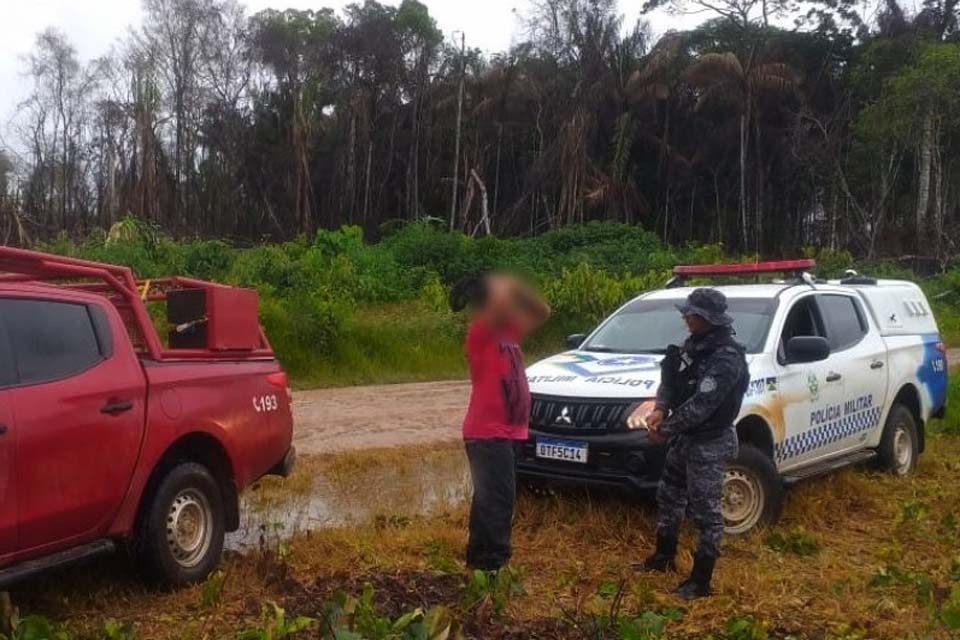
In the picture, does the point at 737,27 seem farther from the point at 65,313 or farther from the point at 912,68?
the point at 65,313

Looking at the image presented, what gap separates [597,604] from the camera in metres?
4.97

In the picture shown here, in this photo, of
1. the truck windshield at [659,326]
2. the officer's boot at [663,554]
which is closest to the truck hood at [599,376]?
the truck windshield at [659,326]

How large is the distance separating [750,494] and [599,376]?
1240 mm

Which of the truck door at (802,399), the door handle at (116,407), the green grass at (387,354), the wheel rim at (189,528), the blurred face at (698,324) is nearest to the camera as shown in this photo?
the door handle at (116,407)

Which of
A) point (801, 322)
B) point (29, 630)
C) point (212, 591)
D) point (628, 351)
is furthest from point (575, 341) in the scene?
point (29, 630)

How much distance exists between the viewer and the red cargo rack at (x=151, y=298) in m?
5.14

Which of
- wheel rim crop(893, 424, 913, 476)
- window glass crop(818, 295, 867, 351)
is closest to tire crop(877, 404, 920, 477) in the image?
wheel rim crop(893, 424, 913, 476)

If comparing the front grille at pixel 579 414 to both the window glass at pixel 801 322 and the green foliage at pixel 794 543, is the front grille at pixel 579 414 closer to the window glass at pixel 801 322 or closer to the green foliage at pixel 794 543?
the green foliage at pixel 794 543

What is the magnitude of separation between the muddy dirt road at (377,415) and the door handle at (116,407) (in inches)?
203

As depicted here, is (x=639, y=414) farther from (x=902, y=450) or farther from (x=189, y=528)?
(x=902, y=450)

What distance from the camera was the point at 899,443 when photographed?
8.77m

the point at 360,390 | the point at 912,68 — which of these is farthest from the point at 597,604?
the point at 912,68

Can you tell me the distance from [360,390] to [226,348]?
9.16 metres

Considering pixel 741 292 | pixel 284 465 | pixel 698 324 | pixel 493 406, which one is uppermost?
pixel 741 292
